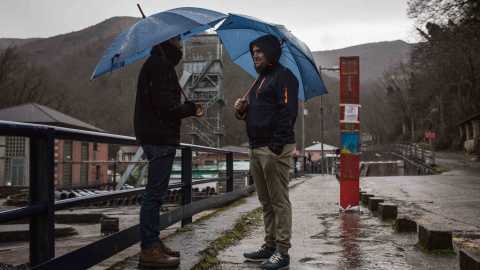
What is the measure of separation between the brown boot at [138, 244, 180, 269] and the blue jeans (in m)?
0.06

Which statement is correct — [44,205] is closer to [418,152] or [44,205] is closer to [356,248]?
[356,248]

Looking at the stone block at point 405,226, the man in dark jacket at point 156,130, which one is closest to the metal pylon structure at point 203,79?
the stone block at point 405,226

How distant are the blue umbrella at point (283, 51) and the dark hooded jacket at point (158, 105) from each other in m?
1.09

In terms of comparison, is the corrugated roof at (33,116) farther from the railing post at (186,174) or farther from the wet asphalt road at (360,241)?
the wet asphalt road at (360,241)

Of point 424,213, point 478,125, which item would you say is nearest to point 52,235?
point 424,213

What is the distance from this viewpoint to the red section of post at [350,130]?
684 centimetres

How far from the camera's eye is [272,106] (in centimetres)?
353

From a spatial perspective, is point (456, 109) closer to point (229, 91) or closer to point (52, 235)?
point (52, 235)

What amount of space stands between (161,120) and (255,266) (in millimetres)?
1418

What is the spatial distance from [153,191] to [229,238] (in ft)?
5.06

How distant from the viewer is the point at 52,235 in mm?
2709

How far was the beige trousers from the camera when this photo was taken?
3553 millimetres

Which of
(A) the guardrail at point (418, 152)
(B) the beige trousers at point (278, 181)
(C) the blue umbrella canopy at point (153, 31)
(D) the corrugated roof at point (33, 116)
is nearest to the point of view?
(C) the blue umbrella canopy at point (153, 31)

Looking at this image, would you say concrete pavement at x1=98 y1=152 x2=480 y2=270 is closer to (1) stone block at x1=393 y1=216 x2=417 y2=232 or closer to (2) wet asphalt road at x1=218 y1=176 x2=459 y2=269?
(2) wet asphalt road at x1=218 y1=176 x2=459 y2=269
